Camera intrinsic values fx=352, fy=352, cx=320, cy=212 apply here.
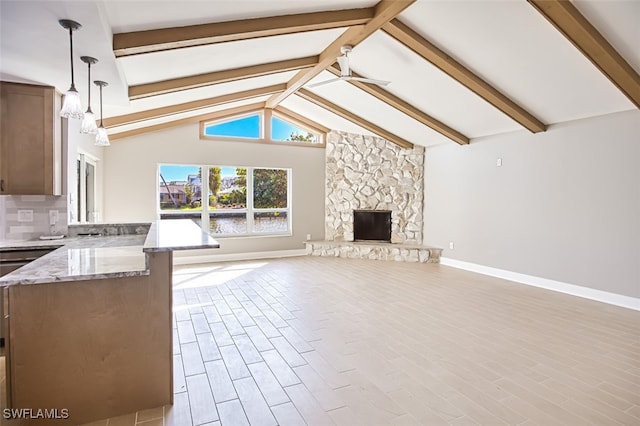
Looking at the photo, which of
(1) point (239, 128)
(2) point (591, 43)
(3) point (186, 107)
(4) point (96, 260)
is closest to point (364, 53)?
(2) point (591, 43)

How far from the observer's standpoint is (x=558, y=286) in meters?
5.12

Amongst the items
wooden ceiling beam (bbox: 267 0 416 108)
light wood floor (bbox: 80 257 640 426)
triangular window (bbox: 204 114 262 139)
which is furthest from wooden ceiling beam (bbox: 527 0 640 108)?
triangular window (bbox: 204 114 262 139)

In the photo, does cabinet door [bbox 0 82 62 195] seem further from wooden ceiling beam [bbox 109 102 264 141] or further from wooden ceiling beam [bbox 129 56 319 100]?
wooden ceiling beam [bbox 109 102 264 141]

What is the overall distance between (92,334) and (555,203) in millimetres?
5754

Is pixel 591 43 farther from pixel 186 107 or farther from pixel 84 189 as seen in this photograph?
pixel 84 189

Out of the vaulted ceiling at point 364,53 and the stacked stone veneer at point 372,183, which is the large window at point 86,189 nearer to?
the vaulted ceiling at point 364,53

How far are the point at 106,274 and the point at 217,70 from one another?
10.7ft

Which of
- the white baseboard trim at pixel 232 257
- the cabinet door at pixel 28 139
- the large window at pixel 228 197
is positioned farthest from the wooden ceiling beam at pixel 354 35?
the white baseboard trim at pixel 232 257

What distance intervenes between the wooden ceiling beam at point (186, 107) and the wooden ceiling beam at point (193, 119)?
911mm

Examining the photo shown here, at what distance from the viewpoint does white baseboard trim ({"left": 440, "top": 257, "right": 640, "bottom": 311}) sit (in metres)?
4.41

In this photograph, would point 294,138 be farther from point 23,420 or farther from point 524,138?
point 23,420

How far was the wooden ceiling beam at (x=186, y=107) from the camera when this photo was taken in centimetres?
533

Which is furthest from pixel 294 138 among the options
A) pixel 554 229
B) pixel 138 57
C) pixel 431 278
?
pixel 554 229

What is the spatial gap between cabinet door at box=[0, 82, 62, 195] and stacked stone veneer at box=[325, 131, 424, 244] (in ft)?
18.2
